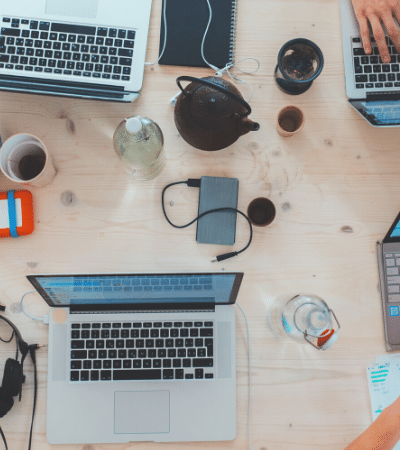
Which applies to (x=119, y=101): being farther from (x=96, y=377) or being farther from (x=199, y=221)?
(x=96, y=377)

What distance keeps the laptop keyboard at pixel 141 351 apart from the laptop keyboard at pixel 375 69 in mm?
727

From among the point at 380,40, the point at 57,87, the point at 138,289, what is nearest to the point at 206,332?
the point at 138,289

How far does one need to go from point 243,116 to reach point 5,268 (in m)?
0.69

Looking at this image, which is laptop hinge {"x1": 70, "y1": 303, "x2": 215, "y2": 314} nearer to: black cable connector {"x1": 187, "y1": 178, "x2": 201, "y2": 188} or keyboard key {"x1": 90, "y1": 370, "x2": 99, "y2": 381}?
keyboard key {"x1": 90, "y1": 370, "x2": 99, "y2": 381}

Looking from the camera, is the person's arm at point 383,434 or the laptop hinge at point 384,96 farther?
the laptop hinge at point 384,96

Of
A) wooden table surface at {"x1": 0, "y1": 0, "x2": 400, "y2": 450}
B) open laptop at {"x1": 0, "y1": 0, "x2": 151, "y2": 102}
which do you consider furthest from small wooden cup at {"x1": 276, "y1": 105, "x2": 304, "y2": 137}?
open laptop at {"x1": 0, "y1": 0, "x2": 151, "y2": 102}

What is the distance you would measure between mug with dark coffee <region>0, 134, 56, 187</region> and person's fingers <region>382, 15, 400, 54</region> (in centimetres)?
91

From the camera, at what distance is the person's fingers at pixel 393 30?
942 millimetres

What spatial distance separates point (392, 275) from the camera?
93 cm

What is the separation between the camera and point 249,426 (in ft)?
2.94

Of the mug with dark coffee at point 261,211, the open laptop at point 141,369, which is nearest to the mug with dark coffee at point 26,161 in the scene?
the open laptop at point 141,369

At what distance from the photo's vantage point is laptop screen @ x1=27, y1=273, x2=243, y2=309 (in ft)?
2.53

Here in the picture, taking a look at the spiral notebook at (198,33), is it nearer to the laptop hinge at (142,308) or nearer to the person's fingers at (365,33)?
the person's fingers at (365,33)

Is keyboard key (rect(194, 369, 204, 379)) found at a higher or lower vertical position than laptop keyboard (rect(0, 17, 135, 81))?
lower
